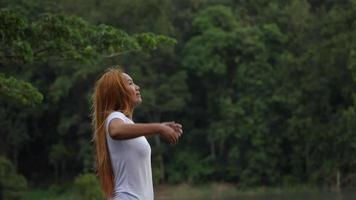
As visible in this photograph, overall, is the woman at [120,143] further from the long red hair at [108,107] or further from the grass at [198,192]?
A: the grass at [198,192]

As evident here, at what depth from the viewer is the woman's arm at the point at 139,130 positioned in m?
3.53

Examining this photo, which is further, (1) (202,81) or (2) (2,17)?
(1) (202,81)

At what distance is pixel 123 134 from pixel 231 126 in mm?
42678

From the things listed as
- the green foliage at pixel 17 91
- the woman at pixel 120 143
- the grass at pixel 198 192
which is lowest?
the grass at pixel 198 192

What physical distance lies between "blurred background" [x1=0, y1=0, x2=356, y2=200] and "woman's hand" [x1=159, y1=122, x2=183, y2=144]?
3831cm

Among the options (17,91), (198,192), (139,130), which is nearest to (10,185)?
(198,192)

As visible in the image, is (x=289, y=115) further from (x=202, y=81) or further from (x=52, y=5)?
(x=52, y=5)

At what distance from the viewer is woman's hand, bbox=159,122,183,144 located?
139 inches

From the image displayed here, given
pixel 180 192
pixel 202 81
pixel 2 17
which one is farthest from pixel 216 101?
pixel 2 17

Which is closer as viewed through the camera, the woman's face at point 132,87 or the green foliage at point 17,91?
the woman's face at point 132,87

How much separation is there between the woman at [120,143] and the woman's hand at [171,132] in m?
0.15

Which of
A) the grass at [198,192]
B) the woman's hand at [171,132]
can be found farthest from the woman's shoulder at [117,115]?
the grass at [198,192]

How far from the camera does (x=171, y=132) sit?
3525 mm

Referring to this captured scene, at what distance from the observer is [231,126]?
4634cm
